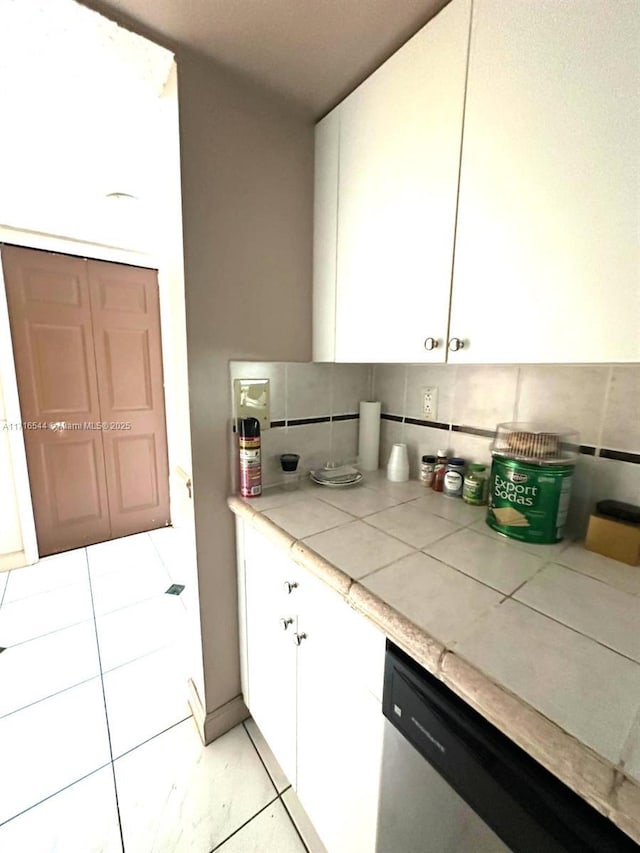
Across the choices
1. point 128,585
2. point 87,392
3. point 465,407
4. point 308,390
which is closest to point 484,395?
point 465,407

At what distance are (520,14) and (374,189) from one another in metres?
0.40

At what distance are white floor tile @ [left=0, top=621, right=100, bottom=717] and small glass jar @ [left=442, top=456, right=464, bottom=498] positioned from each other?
Result: 165cm

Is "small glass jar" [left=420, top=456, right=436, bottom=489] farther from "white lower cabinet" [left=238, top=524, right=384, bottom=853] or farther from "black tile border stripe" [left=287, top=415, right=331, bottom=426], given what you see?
"white lower cabinet" [left=238, top=524, right=384, bottom=853]

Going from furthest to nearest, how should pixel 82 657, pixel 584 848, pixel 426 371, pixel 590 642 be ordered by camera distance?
pixel 82 657, pixel 426 371, pixel 590 642, pixel 584 848

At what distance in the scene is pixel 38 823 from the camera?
3.32 feet

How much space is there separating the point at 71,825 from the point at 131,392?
2204mm

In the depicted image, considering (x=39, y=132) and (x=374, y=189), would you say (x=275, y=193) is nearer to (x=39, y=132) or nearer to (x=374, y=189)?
(x=374, y=189)

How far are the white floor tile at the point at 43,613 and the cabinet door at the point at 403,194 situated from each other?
6.47 feet

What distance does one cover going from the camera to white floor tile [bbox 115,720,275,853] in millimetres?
986

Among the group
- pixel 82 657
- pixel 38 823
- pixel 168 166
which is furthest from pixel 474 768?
pixel 82 657

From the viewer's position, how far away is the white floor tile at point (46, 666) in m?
1.40

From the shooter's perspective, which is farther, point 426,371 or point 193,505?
point 426,371

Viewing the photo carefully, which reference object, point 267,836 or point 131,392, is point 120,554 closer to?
point 131,392

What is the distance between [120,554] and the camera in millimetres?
2438
